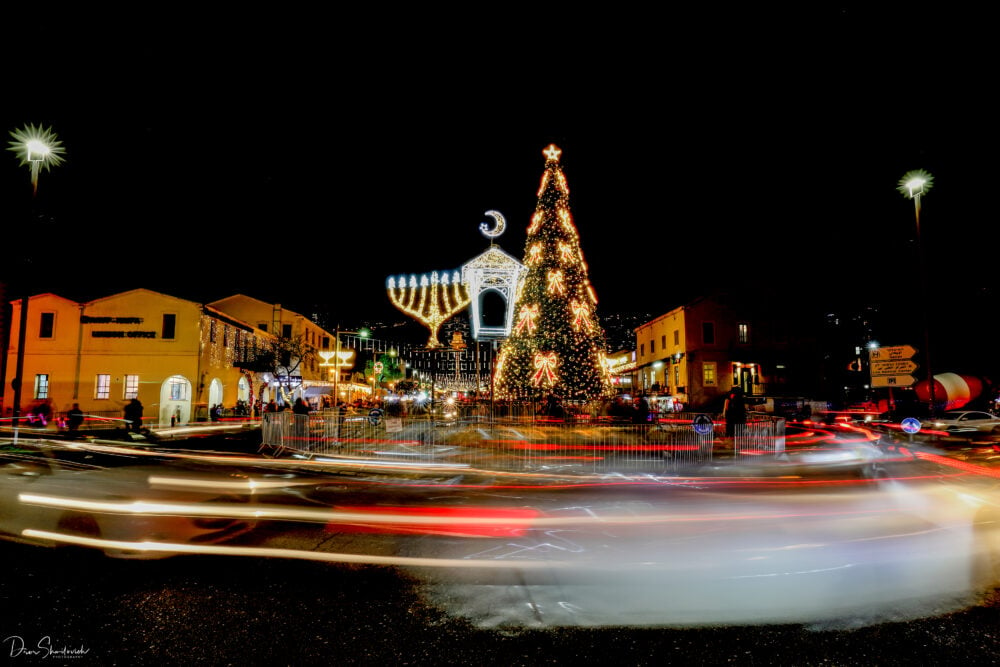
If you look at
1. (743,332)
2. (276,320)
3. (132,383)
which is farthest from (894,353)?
(276,320)

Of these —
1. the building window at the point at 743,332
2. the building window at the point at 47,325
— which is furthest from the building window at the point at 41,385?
the building window at the point at 743,332

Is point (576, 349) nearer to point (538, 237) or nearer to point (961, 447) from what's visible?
point (538, 237)

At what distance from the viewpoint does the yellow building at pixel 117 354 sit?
31.5 meters

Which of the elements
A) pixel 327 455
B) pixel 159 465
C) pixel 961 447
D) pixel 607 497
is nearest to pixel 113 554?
pixel 607 497

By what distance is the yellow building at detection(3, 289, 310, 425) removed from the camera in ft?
104

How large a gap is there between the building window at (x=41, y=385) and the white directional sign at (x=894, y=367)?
41.4m

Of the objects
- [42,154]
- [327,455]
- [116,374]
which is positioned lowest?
[327,455]

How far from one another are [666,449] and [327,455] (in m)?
8.41

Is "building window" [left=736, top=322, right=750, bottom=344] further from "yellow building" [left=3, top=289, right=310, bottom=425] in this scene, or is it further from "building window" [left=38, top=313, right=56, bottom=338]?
"building window" [left=38, top=313, right=56, bottom=338]

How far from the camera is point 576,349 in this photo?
1039 inches

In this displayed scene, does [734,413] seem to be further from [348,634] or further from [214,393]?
[214,393]

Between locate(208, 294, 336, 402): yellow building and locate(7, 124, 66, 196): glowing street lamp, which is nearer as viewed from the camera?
locate(7, 124, 66, 196): glowing street lamp

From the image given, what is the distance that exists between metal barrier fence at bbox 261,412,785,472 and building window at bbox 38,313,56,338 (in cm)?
2607

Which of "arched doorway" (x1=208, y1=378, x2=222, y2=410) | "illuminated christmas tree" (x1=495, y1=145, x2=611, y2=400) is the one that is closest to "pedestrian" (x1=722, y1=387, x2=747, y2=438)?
"illuminated christmas tree" (x1=495, y1=145, x2=611, y2=400)
